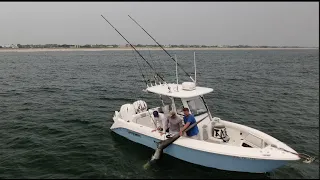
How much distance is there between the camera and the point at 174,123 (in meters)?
11.1

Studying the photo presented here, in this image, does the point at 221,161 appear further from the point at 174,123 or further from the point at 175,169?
the point at 174,123

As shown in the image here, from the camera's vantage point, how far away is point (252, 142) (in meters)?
11.2

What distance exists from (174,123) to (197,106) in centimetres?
159

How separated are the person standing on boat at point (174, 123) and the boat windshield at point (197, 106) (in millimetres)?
912

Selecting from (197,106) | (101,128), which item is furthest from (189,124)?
(101,128)

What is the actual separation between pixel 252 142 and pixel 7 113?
15.9 metres

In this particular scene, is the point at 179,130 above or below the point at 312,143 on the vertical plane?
above

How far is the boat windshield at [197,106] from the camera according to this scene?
11.8 meters

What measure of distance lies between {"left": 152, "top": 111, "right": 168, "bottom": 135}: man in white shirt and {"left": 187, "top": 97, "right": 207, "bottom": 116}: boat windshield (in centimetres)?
126

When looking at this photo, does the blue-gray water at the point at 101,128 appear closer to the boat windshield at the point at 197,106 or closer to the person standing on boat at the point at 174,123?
the person standing on boat at the point at 174,123

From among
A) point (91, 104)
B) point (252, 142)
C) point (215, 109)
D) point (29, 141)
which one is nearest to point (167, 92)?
point (252, 142)

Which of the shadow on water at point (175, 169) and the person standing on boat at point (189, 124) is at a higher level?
the person standing on boat at point (189, 124)

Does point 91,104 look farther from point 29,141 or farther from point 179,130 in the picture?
point 179,130

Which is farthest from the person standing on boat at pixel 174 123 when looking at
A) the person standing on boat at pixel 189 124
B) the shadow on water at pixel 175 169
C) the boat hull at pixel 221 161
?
the shadow on water at pixel 175 169
